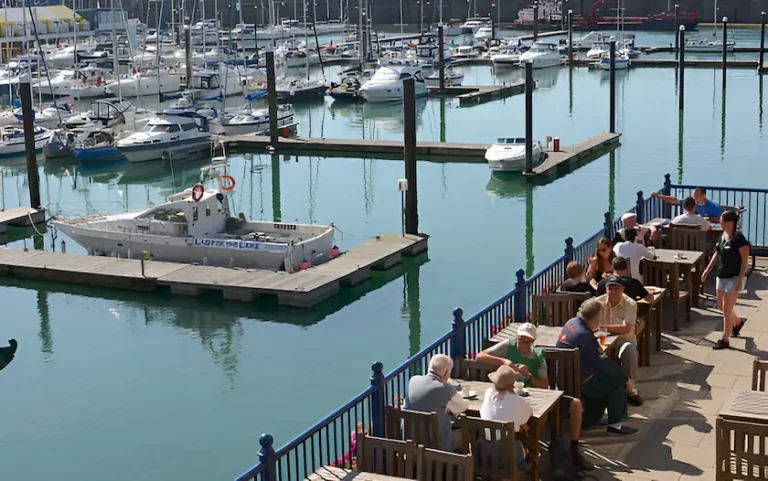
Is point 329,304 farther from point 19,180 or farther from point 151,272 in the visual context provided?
point 19,180

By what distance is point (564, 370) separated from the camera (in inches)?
436

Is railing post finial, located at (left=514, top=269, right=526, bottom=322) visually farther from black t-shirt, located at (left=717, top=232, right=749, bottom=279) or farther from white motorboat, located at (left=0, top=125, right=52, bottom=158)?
white motorboat, located at (left=0, top=125, right=52, bottom=158)

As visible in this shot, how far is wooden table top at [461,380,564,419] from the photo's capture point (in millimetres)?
10022

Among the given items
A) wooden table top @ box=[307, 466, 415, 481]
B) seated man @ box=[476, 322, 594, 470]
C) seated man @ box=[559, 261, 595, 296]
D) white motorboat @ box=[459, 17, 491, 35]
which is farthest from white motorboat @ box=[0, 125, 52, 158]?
white motorboat @ box=[459, 17, 491, 35]

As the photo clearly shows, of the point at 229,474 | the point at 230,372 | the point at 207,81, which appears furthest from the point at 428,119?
the point at 229,474

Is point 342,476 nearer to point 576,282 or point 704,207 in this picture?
point 576,282

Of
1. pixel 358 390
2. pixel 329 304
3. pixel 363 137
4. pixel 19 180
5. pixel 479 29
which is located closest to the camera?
pixel 358 390

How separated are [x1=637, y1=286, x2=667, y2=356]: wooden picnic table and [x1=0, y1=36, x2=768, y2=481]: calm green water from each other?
5.68m

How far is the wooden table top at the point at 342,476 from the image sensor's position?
8852 mm

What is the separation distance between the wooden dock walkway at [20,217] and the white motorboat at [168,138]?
12479 mm

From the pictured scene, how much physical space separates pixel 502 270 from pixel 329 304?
483 centimetres

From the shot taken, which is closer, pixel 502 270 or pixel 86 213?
pixel 502 270

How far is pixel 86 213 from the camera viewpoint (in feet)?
119

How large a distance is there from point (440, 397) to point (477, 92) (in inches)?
2301
